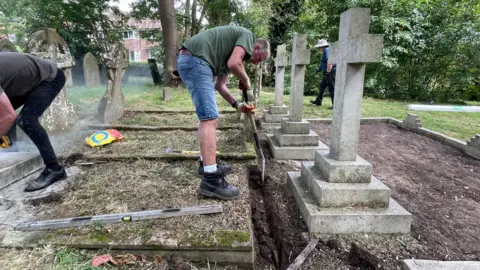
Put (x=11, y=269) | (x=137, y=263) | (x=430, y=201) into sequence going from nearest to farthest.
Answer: (x=11, y=269)
(x=137, y=263)
(x=430, y=201)

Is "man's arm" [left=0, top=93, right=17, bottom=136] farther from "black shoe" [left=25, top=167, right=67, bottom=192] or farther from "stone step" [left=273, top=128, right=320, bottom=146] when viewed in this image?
"stone step" [left=273, top=128, right=320, bottom=146]

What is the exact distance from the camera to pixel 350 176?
2512 millimetres

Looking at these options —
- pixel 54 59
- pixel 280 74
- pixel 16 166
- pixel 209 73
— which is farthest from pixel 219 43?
pixel 280 74

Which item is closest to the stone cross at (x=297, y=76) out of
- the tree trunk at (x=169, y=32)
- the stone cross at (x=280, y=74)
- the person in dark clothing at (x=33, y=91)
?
the stone cross at (x=280, y=74)

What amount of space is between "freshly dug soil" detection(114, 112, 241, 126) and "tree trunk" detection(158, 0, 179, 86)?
17.4 feet

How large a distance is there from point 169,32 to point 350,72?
987 cm

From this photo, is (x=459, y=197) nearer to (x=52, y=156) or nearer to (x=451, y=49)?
(x=52, y=156)

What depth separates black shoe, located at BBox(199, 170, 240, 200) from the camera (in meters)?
2.49

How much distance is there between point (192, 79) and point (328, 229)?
5.66ft

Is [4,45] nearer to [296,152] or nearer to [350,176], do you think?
[296,152]

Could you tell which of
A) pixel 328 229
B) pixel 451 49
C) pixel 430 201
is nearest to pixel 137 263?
pixel 328 229

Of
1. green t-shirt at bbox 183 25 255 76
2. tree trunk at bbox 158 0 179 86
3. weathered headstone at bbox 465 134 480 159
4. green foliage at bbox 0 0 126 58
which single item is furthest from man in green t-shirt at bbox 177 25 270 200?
green foliage at bbox 0 0 126 58

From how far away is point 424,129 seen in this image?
18.2ft

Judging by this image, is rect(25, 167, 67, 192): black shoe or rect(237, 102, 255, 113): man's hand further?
rect(237, 102, 255, 113): man's hand
